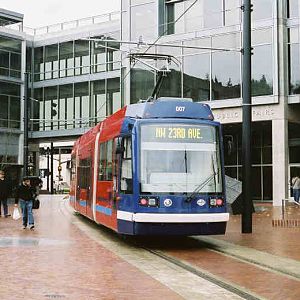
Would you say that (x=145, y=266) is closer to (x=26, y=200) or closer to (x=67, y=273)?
(x=67, y=273)

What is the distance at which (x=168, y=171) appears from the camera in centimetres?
1387

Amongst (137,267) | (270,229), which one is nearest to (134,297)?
(137,267)

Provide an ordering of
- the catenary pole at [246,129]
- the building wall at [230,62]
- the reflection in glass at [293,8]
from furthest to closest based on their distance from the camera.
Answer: the reflection in glass at [293,8] < the building wall at [230,62] < the catenary pole at [246,129]

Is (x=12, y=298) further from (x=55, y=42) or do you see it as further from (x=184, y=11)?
(x=55, y=42)

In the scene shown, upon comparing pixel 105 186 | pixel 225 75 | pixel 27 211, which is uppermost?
pixel 225 75

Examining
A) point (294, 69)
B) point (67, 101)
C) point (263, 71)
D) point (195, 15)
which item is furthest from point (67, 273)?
point (67, 101)

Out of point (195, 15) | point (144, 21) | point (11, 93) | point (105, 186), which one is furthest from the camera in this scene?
point (11, 93)

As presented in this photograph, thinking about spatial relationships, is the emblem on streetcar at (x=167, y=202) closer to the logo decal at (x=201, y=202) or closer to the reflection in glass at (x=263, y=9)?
the logo decal at (x=201, y=202)

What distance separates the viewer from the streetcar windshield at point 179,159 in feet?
45.3

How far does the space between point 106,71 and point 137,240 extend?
1410 inches

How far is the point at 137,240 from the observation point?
16250 mm

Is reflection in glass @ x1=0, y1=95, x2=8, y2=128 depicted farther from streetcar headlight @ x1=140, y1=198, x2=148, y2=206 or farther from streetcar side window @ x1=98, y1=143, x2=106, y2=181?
streetcar headlight @ x1=140, y1=198, x2=148, y2=206

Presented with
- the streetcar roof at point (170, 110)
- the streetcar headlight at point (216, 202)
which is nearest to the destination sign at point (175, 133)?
the streetcar roof at point (170, 110)

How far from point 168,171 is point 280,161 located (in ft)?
70.1
